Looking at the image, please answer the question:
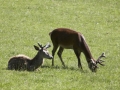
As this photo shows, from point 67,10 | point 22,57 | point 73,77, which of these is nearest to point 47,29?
point 67,10

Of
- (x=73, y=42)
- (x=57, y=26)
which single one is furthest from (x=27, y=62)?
(x=57, y=26)

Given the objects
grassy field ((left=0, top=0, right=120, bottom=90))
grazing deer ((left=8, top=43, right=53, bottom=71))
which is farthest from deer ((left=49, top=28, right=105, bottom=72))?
grazing deer ((left=8, top=43, right=53, bottom=71))

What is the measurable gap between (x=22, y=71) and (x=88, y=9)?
15.5 m

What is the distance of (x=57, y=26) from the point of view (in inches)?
951

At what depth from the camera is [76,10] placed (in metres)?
27.8

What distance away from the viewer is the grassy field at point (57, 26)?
12195mm

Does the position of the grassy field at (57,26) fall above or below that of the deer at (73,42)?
below

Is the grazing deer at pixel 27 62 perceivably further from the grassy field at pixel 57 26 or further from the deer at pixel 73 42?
the deer at pixel 73 42

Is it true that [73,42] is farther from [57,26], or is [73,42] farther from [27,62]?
[57,26]

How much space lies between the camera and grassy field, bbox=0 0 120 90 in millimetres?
12195

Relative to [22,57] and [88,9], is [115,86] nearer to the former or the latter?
[22,57]

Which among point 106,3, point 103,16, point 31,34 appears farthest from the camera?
point 106,3

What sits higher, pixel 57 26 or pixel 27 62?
pixel 27 62

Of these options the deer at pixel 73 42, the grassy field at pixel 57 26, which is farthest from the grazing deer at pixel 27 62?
the deer at pixel 73 42
